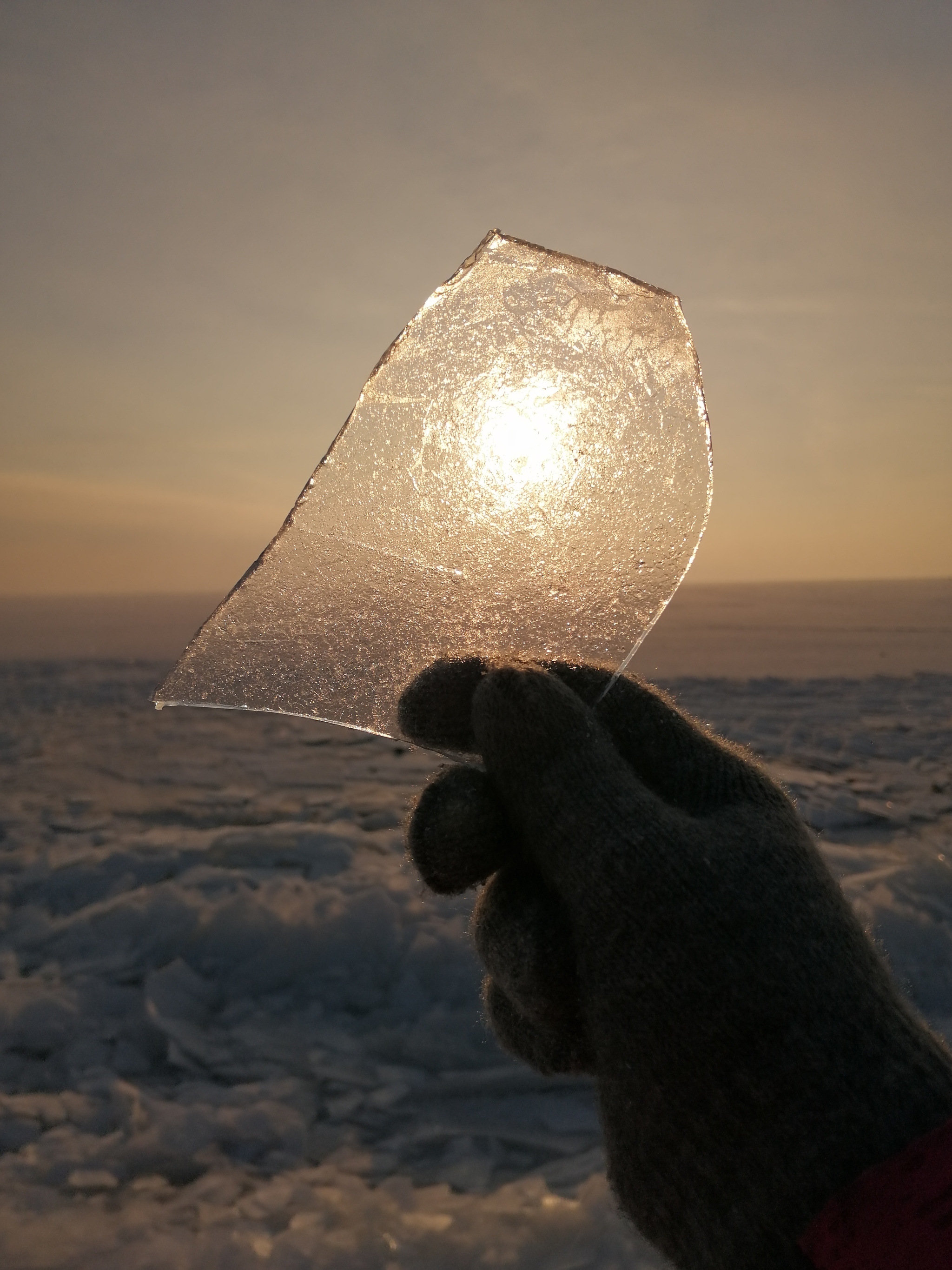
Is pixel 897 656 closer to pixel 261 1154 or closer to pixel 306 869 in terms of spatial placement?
pixel 306 869

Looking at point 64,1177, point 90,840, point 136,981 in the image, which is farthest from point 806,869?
point 90,840

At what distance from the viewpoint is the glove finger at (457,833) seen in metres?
1.27

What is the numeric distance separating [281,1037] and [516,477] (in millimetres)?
1875

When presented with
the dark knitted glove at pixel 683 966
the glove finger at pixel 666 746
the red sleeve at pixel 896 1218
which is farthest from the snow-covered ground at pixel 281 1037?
the glove finger at pixel 666 746

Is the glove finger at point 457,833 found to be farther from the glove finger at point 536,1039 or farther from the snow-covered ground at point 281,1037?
the snow-covered ground at point 281,1037

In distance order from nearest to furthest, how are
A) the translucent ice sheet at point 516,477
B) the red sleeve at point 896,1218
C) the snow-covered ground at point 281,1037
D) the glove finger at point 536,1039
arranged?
the red sleeve at point 896,1218, the glove finger at point 536,1039, the translucent ice sheet at point 516,477, the snow-covered ground at point 281,1037

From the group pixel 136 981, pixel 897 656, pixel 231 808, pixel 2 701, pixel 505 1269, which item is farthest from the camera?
pixel 897 656

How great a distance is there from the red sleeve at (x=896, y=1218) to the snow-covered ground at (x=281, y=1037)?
37.3 inches

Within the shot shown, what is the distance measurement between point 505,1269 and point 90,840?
2.91 meters

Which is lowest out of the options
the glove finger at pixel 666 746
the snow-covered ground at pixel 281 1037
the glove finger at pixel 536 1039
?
the snow-covered ground at pixel 281 1037

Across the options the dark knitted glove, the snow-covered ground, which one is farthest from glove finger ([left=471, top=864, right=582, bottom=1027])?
the snow-covered ground

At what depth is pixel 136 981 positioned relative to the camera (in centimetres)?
276

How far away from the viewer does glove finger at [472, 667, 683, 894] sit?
4.03 ft

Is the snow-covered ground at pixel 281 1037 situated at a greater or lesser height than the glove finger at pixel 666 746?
lesser
